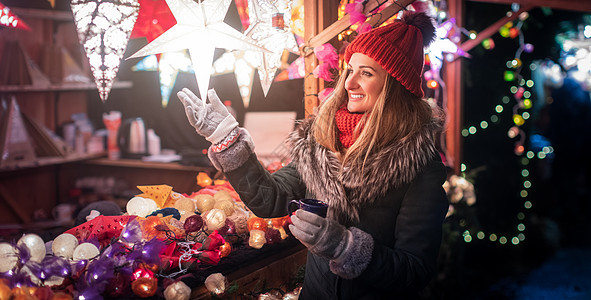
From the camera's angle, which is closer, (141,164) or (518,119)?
(141,164)

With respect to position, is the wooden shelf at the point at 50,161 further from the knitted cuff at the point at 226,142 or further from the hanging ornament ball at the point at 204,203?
the knitted cuff at the point at 226,142

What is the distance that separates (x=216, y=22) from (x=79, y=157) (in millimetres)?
3257

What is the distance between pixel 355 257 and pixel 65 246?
1.06 meters

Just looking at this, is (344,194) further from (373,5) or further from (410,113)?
(373,5)

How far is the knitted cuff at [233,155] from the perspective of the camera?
1.73 meters

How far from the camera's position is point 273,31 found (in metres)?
2.18

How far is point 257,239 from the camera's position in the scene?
2.12 metres

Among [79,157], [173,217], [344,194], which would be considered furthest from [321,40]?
[79,157]

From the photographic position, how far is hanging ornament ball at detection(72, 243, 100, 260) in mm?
1667

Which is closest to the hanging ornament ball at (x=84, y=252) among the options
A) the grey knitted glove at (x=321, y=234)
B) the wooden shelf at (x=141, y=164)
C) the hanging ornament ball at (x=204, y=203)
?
the hanging ornament ball at (x=204, y=203)

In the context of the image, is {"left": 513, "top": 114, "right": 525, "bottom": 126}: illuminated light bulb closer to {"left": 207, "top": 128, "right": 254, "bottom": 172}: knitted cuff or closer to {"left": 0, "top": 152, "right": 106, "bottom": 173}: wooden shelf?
{"left": 207, "top": 128, "right": 254, "bottom": 172}: knitted cuff

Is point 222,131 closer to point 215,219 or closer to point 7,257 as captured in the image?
point 215,219

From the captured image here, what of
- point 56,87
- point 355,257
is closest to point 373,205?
point 355,257

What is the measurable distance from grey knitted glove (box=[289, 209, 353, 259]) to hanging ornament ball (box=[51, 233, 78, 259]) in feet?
2.82
